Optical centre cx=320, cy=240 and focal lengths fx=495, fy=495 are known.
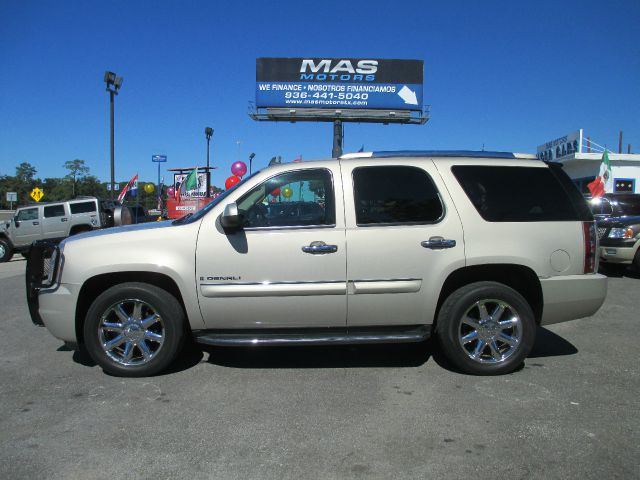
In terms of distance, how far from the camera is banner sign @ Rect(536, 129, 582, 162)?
25.8 m

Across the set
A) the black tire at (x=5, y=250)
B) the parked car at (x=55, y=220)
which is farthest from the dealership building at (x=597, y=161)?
the black tire at (x=5, y=250)

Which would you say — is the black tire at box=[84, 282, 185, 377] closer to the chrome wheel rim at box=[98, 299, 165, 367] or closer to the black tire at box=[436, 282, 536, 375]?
the chrome wheel rim at box=[98, 299, 165, 367]

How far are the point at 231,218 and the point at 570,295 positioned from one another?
3019 mm

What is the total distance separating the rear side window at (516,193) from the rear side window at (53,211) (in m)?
17.0

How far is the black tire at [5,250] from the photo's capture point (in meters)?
16.7

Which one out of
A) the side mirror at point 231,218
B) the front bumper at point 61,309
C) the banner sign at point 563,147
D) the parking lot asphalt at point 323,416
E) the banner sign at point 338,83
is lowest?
the parking lot asphalt at point 323,416

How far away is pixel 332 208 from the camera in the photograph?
4.27 m

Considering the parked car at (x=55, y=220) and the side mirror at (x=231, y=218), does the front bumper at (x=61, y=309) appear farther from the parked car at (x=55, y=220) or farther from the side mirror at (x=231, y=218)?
the parked car at (x=55, y=220)

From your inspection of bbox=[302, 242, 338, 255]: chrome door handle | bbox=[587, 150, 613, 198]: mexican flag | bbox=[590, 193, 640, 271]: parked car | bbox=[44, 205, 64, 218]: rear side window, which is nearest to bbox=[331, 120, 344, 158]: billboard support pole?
bbox=[587, 150, 613, 198]: mexican flag

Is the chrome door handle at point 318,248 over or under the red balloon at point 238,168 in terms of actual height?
under

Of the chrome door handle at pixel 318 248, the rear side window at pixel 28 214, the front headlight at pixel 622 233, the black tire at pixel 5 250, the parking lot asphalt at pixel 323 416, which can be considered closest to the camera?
the parking lot asphalt at pixel 323 416

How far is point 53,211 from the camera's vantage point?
58.3ft

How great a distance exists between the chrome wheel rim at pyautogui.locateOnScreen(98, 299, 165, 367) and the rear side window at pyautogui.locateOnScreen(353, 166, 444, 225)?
2002 millimetres

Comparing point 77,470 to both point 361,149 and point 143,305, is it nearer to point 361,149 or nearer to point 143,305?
point 143,305
